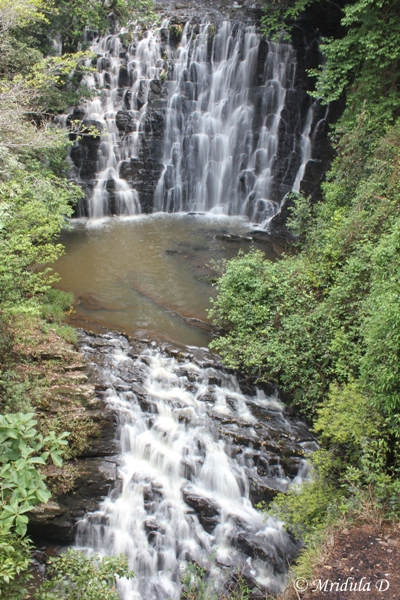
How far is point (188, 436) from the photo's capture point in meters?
8.88

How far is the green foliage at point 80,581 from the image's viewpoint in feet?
17.6

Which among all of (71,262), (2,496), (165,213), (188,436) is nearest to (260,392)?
(188,436)

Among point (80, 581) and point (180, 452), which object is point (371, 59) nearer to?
point (180, 452)

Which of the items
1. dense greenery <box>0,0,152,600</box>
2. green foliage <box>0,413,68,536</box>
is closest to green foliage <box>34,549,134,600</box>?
dense greenery <box>0,0,152,600</box>

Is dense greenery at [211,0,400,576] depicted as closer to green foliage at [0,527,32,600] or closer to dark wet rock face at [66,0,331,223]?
green foliage at [0,527,32,600]

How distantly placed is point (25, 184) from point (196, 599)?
9.67 m

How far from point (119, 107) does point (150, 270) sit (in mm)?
9746

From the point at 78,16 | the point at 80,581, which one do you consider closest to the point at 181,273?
the point at 80,581

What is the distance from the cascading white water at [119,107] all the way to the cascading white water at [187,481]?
1188 cm

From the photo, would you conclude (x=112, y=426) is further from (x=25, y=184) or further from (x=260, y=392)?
(x=25, y=184)

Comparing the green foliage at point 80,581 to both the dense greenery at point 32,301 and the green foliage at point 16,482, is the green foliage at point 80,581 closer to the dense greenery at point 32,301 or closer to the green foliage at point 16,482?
the dense greenery at point 32,301

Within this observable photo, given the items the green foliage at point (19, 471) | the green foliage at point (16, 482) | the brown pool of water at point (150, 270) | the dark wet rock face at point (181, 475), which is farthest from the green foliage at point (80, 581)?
the brown pool of water at point (150, 270)

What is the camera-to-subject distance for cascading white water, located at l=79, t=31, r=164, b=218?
20297mm

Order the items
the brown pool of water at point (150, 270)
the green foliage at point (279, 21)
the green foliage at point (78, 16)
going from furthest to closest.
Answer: the green foliage at point (279, 21) → the green foliage at point (78, 16) → the brown pool of water at point (150, 270)
